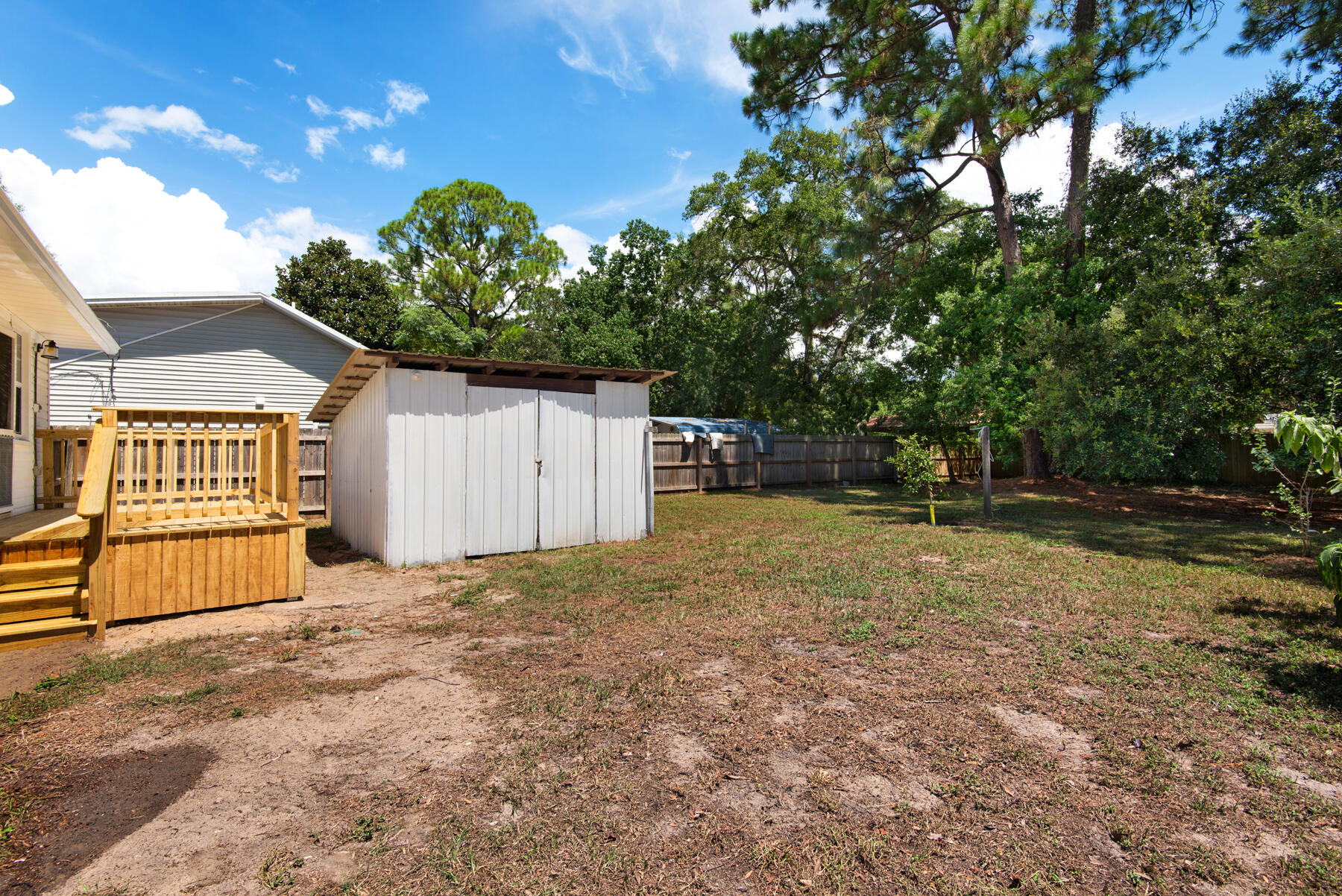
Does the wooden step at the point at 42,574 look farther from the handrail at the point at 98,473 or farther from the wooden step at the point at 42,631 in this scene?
the handrail at the point at 98,473

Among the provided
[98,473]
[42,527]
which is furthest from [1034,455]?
[42,527]

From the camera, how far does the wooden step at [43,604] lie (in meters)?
4.45

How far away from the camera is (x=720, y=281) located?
26000 mm

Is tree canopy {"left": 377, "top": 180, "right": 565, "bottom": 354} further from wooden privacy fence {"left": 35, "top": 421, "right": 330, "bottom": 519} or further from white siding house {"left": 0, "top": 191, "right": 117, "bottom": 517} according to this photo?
white siding house {"left": 0, "top": 191, "right": 117, "bottom": 517}

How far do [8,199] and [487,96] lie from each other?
9.78m

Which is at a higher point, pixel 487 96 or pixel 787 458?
pixel 487 96

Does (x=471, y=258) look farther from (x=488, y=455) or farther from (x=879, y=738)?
(x=879, y=738)

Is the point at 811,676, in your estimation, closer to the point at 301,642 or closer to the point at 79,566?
the point at 301,642

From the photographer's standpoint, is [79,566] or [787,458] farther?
[787,458]

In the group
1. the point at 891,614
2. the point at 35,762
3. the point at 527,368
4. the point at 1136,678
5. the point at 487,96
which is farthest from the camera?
the point at 487,96

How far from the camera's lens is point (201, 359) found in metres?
13.4

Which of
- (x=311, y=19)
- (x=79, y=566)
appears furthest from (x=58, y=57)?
(x=79, y=566)

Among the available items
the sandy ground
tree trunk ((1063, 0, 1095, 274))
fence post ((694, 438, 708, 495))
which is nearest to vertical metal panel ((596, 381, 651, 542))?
the sandy ground

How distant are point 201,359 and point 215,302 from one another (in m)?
1.37
